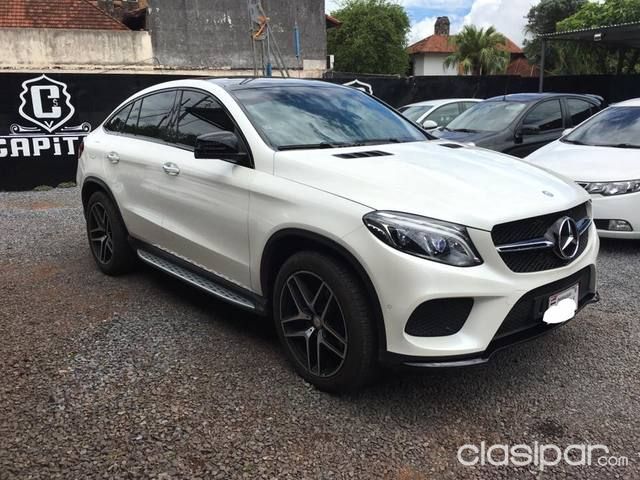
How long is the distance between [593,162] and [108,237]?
4777mm

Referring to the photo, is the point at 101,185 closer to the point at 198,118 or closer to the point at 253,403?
the point at 198,118

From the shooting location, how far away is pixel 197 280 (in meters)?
3.90

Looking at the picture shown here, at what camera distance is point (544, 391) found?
3.09 metres

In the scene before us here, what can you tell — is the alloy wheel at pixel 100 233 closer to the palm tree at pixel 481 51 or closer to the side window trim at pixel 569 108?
the side window trim at pixel 569 108

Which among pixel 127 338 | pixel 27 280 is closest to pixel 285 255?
pixel 127 338

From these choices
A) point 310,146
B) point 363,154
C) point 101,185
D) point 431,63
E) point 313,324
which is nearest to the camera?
point 313,324

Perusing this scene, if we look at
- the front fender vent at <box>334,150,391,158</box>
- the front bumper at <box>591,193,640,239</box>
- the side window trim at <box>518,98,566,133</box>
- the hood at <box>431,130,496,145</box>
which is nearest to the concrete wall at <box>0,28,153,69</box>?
the hood at <box>431,130,496,145</box>

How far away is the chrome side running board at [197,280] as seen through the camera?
3520 millimetres

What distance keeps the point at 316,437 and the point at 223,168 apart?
5.61 ft

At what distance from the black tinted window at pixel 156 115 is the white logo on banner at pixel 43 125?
19.3 feet

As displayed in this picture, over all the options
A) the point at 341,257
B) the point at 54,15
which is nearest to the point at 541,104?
the point at 341,257

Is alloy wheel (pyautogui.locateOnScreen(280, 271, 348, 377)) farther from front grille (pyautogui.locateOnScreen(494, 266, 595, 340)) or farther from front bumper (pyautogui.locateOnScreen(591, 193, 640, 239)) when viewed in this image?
front bumper (pyautogui.locateOnScreen(591, 193, 640, 239))

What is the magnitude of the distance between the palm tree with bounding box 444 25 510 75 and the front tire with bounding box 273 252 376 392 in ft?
147

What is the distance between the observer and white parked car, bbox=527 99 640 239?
17.7 ft
